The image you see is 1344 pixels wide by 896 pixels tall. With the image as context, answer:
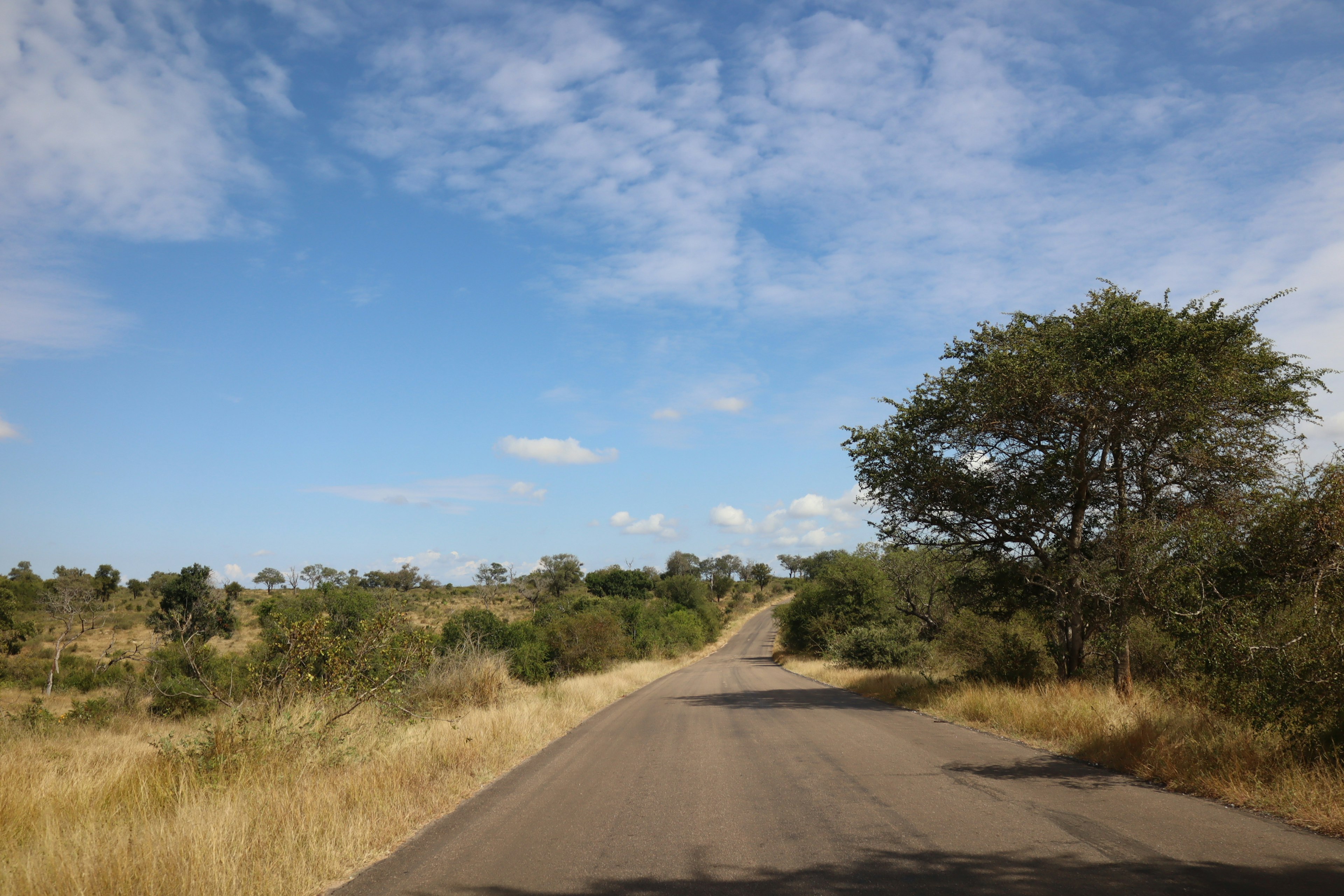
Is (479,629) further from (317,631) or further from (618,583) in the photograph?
(618,583)

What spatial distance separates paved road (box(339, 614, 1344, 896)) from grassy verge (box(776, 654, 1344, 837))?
0.37 meters

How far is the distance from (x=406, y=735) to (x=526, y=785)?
334 cm

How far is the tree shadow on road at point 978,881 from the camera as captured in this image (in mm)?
4684

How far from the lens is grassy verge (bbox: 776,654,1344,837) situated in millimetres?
6516

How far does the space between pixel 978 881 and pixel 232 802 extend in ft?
21.9

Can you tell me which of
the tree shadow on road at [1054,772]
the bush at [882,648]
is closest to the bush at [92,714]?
the tree shadow on road at [1054,772]

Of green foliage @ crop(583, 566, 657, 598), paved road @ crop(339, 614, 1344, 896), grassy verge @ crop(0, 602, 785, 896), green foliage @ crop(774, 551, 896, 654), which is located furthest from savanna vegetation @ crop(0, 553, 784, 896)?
green foliage @ crop(583, 566, 657, 598)

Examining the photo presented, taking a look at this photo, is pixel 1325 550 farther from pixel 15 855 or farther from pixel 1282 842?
pixel 15 855

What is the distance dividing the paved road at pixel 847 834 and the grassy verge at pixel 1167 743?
0.37 metres

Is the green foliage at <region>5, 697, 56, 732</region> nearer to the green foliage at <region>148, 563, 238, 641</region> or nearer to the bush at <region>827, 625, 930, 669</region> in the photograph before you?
the green foliage at <region>148, 563, 238, 641</region>

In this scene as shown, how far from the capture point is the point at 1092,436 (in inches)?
623

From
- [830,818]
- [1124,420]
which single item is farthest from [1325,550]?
[1124,420]

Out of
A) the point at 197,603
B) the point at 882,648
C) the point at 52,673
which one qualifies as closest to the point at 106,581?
the point at 197,603

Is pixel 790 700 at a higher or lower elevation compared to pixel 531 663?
higher
